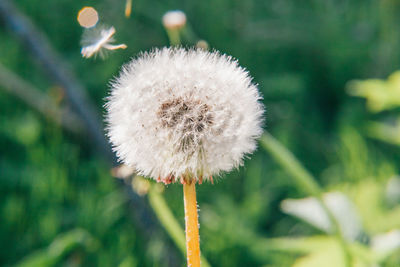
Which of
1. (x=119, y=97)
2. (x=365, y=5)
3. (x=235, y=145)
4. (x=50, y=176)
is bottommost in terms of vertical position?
(x=235, y=145)

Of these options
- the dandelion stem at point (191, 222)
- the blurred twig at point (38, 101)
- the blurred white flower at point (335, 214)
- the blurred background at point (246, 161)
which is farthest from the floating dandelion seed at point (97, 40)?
the blurred twig at point (38, 101)

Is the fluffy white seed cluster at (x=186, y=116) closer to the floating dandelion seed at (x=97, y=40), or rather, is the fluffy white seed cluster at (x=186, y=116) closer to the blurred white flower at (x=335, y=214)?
the floating dandelion seed at (x=97, y=40)

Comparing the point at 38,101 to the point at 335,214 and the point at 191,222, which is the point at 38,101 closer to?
the point at 335,214

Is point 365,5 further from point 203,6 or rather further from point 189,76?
point 189,76

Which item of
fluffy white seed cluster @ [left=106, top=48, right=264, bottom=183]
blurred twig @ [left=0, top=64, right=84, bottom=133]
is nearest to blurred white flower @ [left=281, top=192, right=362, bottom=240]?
fluffy white seed cluster @ [left=106, top=48, right=264, bottom=183]

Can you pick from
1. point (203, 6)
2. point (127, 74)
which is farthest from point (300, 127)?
point (127, 74)

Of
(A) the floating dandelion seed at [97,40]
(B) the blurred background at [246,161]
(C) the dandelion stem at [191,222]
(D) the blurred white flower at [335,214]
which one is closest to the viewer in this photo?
(C) the dandelion stem at [191,222]
